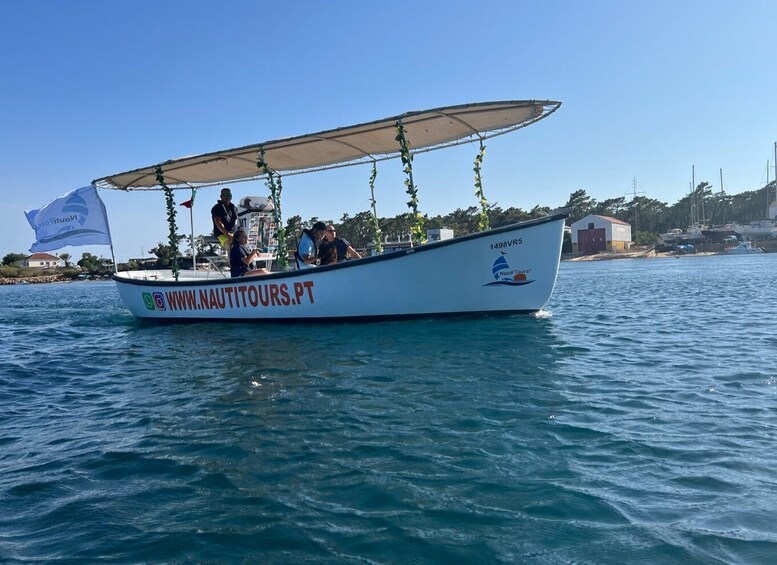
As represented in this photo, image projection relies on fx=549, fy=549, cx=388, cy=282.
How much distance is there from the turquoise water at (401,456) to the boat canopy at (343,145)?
4.97 metres

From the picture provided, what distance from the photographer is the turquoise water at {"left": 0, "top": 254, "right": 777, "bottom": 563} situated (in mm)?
2941

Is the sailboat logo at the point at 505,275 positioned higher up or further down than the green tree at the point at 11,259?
further down

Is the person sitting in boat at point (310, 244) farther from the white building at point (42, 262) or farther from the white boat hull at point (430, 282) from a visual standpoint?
the white building at point (42, 262)

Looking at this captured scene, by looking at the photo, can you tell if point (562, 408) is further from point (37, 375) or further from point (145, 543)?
point (37, 375)

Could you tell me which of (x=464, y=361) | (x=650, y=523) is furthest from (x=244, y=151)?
(x=650, y=523)

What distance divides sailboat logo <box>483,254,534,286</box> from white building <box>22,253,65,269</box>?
117 meters

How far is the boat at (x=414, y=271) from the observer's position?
10.9m

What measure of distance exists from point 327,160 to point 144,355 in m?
6.99

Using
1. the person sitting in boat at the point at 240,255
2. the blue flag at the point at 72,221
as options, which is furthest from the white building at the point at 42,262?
the person sitting in boat at the point at 240,255

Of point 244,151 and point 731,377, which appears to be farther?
point 244,151

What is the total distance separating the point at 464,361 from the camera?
7.41 meters

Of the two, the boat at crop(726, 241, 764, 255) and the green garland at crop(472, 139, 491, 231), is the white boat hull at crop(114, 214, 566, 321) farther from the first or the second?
the boat at crop(726, 241, 764, 255)

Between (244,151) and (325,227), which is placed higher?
(244,151)

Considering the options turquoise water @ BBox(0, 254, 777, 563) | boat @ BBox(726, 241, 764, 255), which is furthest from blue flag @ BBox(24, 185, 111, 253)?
boat @ BBox(726, 241, 764, 255)
